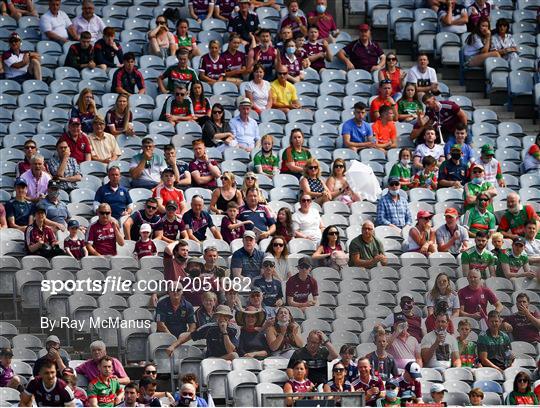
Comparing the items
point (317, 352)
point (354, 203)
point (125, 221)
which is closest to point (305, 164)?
point (354, 203)

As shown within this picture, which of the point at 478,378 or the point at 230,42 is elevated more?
the point at 230,42

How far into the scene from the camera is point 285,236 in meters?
20.8

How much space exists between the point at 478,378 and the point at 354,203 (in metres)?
3.64

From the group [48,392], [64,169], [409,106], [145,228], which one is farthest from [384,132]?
[48,392]

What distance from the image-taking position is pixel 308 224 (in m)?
21.2

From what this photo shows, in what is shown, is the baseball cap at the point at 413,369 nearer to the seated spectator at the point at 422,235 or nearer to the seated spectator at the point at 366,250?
the seated spectator at the point at 366,250

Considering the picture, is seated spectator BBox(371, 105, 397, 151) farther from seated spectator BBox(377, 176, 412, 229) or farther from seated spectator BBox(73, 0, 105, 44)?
seated spectator BBox(73, 0, 105, 44)

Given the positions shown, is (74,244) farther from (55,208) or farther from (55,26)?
(55,26)

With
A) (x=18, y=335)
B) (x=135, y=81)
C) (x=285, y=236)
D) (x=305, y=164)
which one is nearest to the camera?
(x=18, y=335)

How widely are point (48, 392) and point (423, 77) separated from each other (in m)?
8.54

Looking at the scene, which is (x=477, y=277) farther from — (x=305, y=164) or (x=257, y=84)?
(x=257, y=84)

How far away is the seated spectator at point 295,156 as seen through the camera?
73.7ft

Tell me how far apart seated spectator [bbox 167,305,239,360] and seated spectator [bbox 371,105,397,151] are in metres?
5.43

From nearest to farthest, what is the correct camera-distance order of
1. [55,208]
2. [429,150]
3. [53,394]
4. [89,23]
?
1. [53,394]
2. [55,208]
3. [429,150]
4. [89,23]
